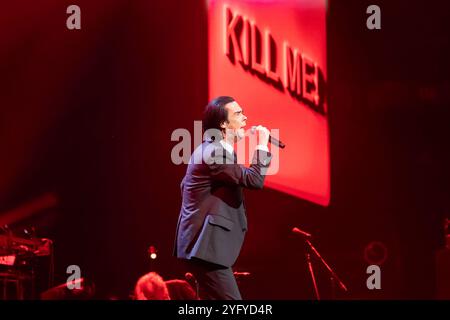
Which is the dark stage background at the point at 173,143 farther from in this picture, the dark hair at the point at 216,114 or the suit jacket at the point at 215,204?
the suit jacket at the point at 215,204

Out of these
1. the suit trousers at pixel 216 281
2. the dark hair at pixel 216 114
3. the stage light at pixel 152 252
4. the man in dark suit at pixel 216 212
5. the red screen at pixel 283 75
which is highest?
the red screen at pixel 283 75

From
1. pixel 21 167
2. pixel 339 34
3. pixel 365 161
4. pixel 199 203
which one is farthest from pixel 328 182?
pixel 199 203

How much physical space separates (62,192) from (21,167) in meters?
0.45

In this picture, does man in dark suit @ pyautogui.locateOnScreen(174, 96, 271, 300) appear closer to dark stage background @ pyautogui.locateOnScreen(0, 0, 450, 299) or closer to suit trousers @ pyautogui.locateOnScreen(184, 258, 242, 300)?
suit trousers @ pyautogui.locateOnScreen(184, 258, 242, 300)

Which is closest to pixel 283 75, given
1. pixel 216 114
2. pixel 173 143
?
pixel 173 143

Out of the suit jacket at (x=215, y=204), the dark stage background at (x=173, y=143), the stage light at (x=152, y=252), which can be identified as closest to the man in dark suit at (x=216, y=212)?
the suit jacket at (x=215, y=204)

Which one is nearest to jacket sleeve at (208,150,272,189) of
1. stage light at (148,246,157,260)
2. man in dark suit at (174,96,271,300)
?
man in dark suit at (174,96,271,300)

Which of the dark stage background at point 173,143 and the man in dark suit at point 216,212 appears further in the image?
the dark stage background at point 173,143

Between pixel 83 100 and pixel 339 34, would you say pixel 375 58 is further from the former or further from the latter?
pixel 83 100

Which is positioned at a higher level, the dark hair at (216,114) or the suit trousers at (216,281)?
the dark hair at (216,114)

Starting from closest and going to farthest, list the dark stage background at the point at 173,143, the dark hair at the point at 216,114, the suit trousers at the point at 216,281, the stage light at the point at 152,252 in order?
the suit trousers at the point at 216,281 → the dark hair at the point at 216,114 → the stage light at the point at 152,252 → the dark stage background at the point at 173,143

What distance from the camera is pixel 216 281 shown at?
3.17 metres

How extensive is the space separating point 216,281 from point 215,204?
379 millimetres

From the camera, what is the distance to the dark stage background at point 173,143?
20.1 ft
